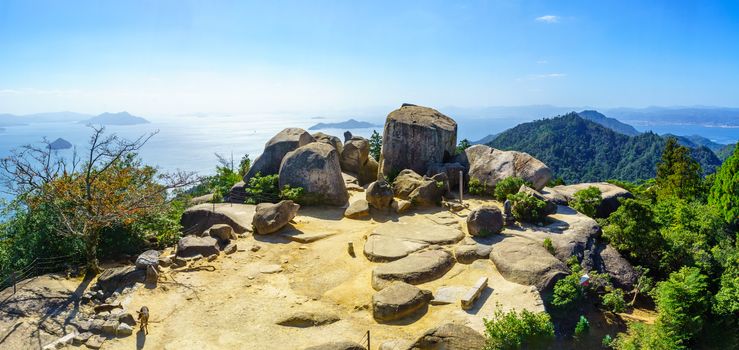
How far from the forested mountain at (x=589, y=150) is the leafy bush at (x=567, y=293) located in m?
78.1

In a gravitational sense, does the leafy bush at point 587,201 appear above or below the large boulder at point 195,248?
above

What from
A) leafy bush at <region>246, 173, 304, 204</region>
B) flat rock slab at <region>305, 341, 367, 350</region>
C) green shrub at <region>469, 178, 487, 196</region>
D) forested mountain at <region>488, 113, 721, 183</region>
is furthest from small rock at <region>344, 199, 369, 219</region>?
forested mountain at <region>488, 113, 721, 183</region>

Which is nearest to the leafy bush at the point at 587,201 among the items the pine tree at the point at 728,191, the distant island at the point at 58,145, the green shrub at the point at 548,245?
the green shrub at the point at 548,245

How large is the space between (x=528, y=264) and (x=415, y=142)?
10.5 meters

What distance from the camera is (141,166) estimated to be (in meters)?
15.3

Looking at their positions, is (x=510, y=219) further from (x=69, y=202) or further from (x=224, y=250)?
(x=69, y=202)

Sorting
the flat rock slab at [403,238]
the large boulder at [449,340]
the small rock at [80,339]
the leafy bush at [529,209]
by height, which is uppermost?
the leafy bush at [529,209]

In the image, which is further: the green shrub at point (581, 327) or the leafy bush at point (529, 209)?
the leafy bush at point (529, 209)

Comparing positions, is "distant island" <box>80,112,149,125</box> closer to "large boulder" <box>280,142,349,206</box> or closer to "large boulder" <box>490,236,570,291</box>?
"large boulder" <box>280,142,349,206</box>

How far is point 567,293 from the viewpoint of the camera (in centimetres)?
952

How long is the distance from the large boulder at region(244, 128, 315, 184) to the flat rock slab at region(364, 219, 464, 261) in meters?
7.85

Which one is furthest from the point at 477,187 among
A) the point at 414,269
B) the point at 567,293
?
the point at 567,293

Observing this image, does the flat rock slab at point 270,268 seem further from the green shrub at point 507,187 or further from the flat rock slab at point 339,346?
the green shrub at point 507,187

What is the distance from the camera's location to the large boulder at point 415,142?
1994cm
